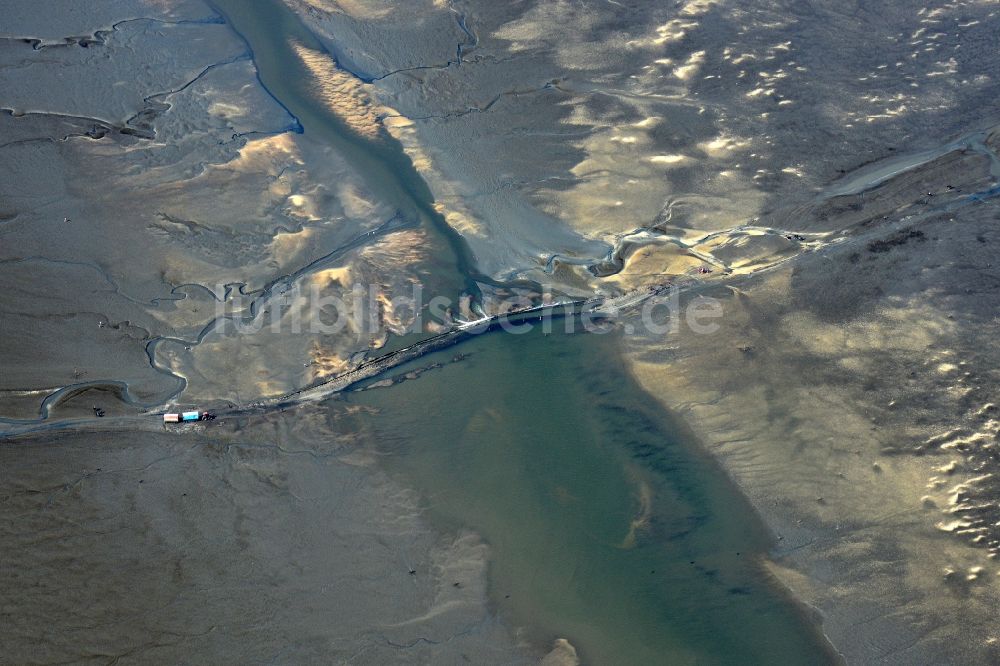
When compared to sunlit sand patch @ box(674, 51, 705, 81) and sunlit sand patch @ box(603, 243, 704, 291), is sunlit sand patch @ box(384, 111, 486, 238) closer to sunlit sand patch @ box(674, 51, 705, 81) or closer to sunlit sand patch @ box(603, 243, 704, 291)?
sunlit sand patch @ box(603, 243, 704, 291)

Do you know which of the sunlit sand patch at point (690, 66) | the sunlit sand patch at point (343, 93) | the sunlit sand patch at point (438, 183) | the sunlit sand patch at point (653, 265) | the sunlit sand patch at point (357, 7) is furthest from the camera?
the sunlit sand patch at point (357, 7)

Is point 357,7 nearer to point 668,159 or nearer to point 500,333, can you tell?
point 668,159

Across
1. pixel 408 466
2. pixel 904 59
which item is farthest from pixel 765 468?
pixel 904 59

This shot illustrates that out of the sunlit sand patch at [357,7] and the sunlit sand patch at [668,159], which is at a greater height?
the sunlit sand patch at [357,7]

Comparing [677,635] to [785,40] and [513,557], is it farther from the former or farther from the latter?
[785,40]

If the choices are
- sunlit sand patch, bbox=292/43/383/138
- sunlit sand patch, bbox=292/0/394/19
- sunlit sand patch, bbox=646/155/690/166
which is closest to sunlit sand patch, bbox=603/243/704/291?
sunlit sand patch, bbox=646/155/690/166

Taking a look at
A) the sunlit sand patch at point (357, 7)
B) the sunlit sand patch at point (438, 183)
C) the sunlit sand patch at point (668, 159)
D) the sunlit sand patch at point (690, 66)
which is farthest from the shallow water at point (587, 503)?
the sunlit sand patch at point (357, 7)

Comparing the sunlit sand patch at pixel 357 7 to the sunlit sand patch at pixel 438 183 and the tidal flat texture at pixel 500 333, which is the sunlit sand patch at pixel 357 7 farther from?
the sunlit sand patch at pixel 438 183

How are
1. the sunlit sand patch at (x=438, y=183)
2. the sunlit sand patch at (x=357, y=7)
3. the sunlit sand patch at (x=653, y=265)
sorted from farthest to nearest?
the sunlit sand patch at (x=357, y=7) → the sunlit sand patch at (x=438, y=183) → the sunlit sand patch at (x=653, y=265)
